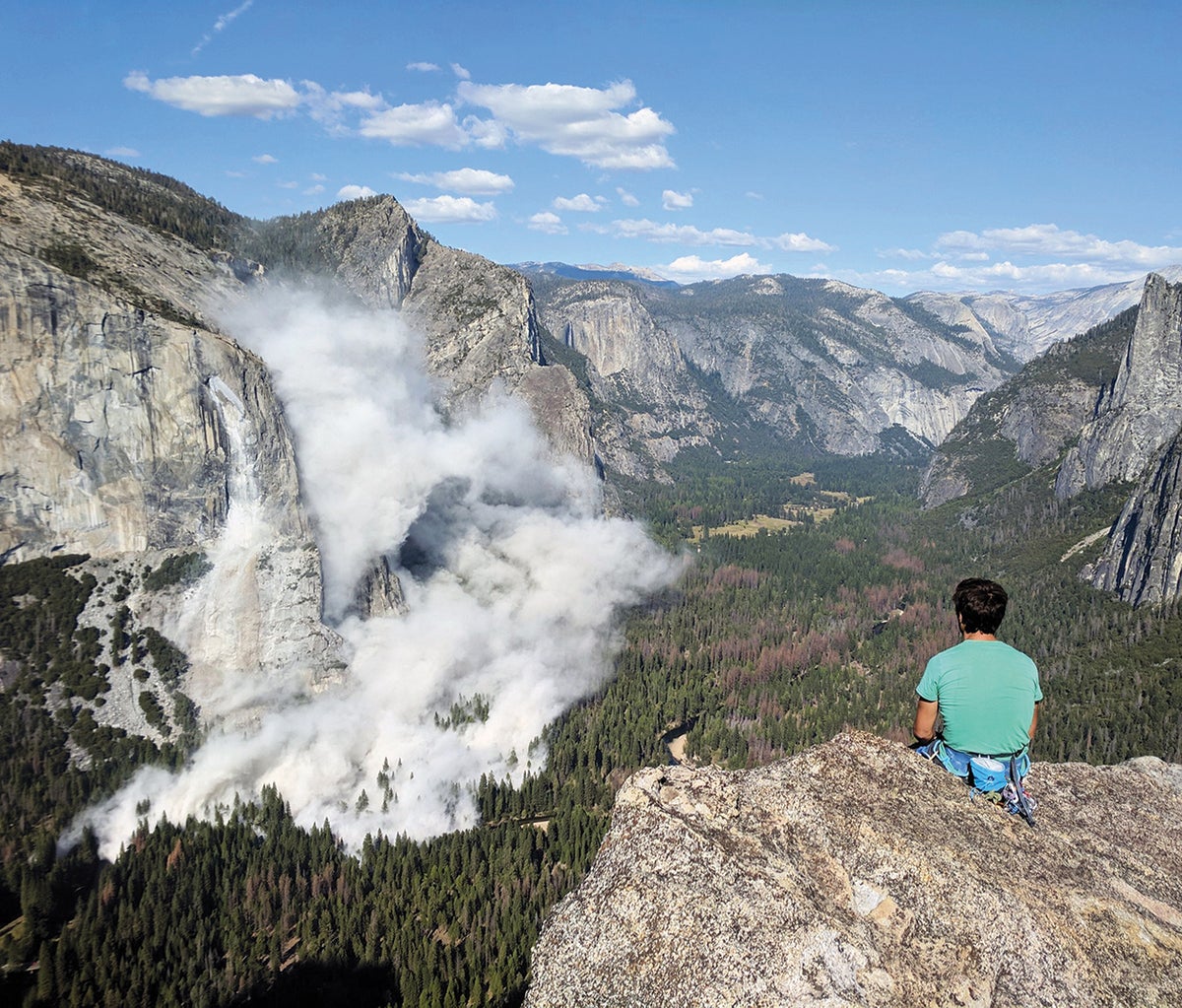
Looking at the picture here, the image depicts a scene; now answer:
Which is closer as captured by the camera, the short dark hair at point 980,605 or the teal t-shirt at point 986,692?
the teal t-shirt at point 986,692

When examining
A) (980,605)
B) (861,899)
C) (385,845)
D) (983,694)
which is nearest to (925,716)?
(983,694)

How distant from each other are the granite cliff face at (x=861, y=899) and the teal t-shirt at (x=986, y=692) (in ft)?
5.09

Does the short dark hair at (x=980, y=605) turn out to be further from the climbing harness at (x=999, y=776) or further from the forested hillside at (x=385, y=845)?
the forested hillside at (x=385, y=845)

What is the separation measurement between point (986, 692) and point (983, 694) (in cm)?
7

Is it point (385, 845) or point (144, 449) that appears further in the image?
point (144, 449)

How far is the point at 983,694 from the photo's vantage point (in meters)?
14.5

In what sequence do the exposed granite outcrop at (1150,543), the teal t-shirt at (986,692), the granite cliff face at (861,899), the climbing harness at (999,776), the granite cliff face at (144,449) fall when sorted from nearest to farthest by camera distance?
the granite cliff face at (861,899), the teal t-shirt at (986,692), the climbing harness at (999,776), the granite cliff face at (144,449), the exposed granite outcrop at (1150,543)

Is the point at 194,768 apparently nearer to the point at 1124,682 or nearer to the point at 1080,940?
the point at 1080,940

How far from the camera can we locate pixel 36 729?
92.8 m

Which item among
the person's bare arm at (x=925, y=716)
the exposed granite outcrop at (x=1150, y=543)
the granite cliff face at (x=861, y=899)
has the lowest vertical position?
the exposed granite outcrop at (x=1150, y=543)

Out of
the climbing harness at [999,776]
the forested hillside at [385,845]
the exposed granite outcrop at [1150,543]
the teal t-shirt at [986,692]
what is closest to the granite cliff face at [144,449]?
the forested hillside at [385,845]

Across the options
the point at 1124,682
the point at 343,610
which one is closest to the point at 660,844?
the point at 343,610

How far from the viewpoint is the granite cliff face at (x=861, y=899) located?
12.1m

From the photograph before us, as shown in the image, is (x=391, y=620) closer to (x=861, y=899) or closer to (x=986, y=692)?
(x=861, y=899)
